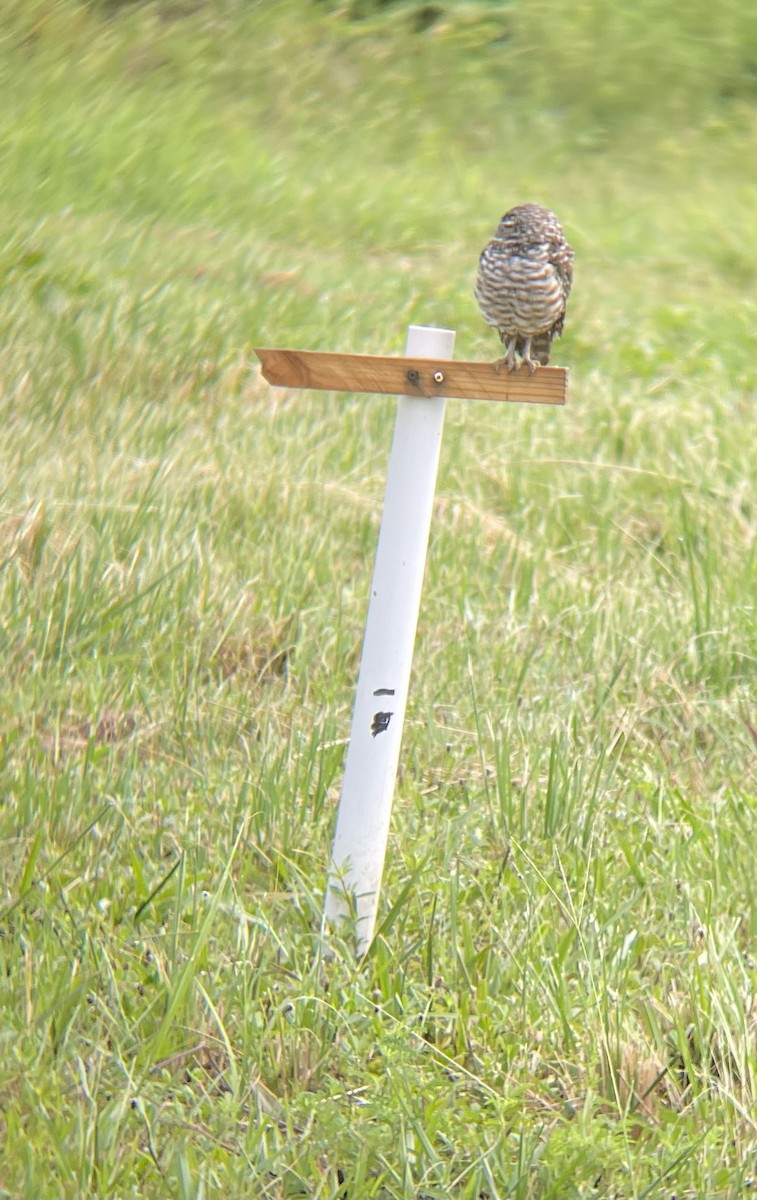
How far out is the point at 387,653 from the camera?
96.7 inches

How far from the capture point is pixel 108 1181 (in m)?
1.91

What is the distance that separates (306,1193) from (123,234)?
609cm

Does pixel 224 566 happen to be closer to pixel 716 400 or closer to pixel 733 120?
pixel 716 400

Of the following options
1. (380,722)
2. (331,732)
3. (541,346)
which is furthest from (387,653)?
(541,346)

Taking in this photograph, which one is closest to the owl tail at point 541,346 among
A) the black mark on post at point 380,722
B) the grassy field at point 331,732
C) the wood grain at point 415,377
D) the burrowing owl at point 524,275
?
the burrowing owl at point 524,275

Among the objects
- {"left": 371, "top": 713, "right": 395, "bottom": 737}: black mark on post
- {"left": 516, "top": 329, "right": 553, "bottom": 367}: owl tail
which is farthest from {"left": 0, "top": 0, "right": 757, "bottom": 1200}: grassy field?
{"left": 516, "top": 329, "right": 553, "bottom": 367}: owl tail

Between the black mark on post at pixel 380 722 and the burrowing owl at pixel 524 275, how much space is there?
125 centimetres

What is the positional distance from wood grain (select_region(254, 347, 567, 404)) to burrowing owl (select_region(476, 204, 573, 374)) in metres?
0.97

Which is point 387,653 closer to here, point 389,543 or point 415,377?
point 389,543

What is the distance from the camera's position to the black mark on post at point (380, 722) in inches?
97.2

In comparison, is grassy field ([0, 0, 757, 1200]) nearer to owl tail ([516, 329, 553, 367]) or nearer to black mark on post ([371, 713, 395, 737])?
black mark on post ([371, 713, 395, 737])

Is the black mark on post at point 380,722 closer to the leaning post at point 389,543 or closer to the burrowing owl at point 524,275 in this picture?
the leaning post at point 389,543

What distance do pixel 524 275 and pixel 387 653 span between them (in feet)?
4.44

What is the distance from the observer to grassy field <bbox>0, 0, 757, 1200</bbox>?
2.13 meters
